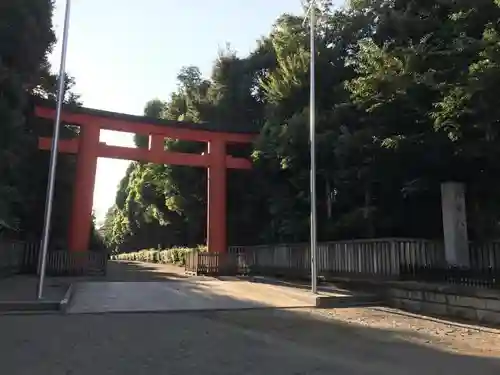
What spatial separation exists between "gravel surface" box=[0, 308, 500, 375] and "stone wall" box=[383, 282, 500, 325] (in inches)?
28.0

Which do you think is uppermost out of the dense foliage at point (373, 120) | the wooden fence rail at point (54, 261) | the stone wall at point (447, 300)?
the dense foliage at point (373, 120)

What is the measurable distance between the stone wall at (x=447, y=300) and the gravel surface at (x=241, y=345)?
0.71 metres

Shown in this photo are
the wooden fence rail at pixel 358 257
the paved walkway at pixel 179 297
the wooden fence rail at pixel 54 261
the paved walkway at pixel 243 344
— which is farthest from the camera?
the wooden fence rail at pixel 54 261

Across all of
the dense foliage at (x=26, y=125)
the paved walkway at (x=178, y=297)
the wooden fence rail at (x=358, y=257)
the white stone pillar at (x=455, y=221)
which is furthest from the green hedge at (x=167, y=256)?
the white stone pillar at (x=455, y=221)

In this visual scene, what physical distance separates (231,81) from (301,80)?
6996 mm

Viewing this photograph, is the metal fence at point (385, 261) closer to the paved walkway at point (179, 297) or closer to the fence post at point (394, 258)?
the fence post at point (394, 258)

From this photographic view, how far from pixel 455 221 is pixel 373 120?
3.00 m

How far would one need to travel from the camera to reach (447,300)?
8.83 metres

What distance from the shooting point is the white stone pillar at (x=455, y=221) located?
10359 mm

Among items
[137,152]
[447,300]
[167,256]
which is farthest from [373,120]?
[167,256]

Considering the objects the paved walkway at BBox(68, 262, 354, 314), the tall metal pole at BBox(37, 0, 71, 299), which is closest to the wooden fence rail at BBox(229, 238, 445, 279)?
the paved walkway at BBox(68, 262, 354, 314)

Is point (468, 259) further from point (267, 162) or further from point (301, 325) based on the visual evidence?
point (267, 162)

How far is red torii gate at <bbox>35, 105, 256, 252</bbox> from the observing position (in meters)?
17.3

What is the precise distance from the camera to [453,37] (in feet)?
32.7
